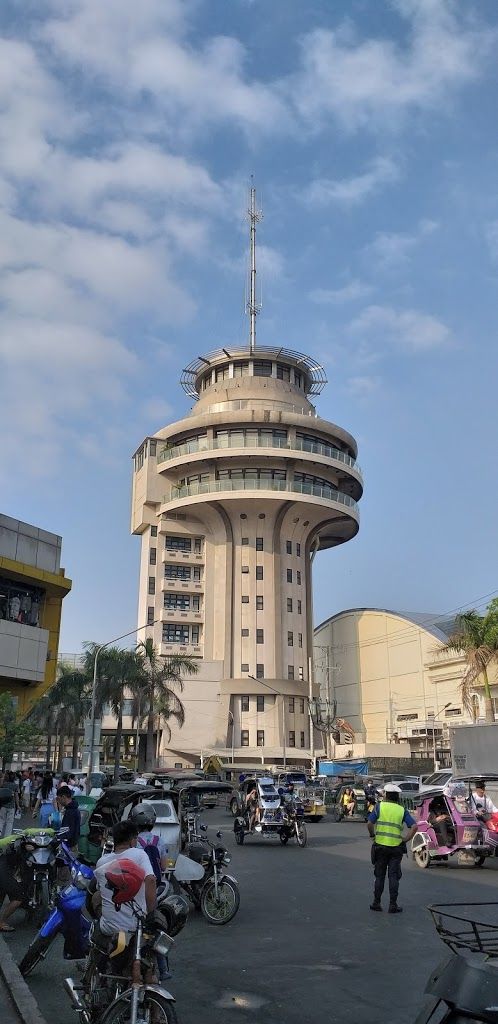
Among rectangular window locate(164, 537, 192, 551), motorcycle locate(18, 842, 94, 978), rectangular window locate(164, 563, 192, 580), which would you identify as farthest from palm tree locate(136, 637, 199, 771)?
motorcycle locate(18, 842, 94, 978)

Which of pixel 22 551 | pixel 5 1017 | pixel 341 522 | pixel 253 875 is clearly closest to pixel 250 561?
pixel 341 522

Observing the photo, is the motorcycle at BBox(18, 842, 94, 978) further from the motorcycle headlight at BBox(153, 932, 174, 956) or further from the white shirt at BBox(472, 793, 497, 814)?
the white shirt at BBox(472, 793, 497, 814)

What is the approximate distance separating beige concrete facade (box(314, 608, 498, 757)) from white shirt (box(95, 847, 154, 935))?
59311 millimetres

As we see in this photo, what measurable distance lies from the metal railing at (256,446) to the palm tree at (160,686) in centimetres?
1699

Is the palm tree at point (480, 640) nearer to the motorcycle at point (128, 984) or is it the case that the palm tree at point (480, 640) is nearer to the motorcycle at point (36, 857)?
the motorcycle at point (36, 857)

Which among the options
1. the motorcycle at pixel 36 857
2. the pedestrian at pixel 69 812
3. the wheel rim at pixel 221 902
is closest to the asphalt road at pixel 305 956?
the wheel rim at pixel 221 902

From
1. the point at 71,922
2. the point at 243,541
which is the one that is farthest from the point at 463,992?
the point at 243,541

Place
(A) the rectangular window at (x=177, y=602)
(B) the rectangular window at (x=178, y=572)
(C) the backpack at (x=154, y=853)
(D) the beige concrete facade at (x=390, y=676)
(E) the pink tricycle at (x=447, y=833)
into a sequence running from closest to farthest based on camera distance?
1. (C) the backpack at (x=154, y=853)
2. (E) the pink tricycle at (x=447, y=833)
3. (D) the beige concrete facade at (x=390, y=676)
4. (A) the rectangular window at (x=177, y=602)
5. (B) the rectangular window at (x=178, y=572)

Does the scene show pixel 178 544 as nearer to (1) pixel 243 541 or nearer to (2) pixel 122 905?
(1) pixel 243 541

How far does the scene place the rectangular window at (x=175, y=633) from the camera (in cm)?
6994

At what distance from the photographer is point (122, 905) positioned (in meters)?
5.61

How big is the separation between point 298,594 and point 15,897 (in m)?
62.0

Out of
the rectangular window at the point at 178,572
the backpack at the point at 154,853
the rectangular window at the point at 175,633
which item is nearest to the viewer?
the backpack at the point at 154,853

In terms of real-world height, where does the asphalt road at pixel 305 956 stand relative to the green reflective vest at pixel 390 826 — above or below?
below
